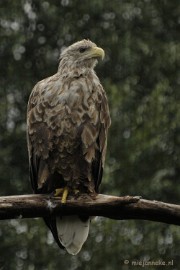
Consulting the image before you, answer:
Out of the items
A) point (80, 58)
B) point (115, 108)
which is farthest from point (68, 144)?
point (115, 108)

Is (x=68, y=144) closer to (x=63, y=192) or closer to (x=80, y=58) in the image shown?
(x=63, y=192)

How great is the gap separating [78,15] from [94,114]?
1096cm

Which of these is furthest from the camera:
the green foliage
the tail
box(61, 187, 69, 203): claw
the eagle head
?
the green foliage

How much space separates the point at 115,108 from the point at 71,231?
834 cm

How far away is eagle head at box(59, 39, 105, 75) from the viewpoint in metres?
10.9

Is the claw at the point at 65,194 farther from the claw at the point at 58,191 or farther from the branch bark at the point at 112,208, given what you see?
the branch bark at the point at 112,208

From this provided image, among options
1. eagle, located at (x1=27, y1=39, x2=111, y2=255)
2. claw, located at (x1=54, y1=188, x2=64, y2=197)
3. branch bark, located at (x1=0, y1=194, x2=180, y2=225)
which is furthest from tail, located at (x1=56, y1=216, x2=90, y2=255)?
branch bark, located at (x1=0, y1=194, x2=180, y2=225)

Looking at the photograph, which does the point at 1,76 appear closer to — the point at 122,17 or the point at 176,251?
the point at 122,17

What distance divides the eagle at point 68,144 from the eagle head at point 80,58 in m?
0.32

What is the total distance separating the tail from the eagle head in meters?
1.40

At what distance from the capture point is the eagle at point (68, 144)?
10.3 meters

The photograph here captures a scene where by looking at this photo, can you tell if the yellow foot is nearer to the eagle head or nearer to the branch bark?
the branch bark

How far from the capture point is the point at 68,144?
1030cm

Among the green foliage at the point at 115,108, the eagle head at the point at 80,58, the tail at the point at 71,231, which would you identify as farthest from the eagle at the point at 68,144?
the green foliage at the point at 115,108
